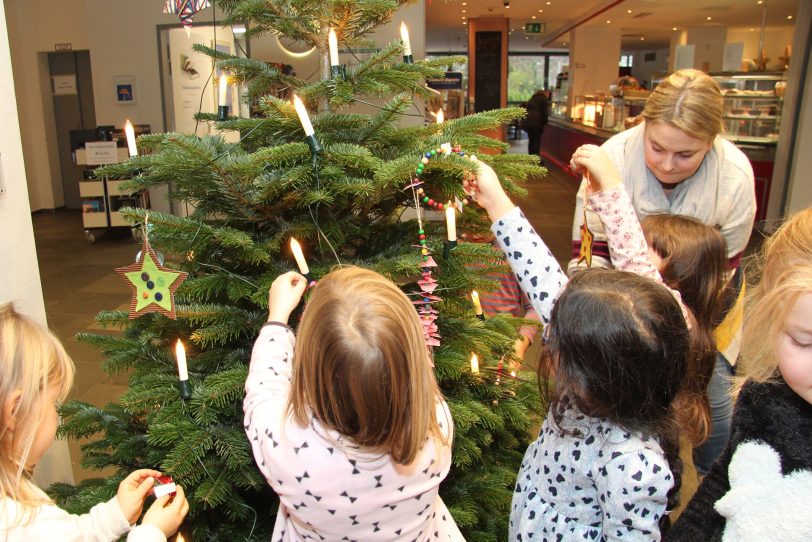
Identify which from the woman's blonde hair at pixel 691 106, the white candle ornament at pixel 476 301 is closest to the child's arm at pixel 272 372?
the white candle ornament at pixel 476 301

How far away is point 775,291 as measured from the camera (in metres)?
1.15

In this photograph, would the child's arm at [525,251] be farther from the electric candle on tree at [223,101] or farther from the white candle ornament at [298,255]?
the electric candle on tree at [223,101]

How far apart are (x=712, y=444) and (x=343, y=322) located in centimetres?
208

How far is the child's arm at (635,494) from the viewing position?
50.3 inches

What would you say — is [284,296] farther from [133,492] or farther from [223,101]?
[223,101]

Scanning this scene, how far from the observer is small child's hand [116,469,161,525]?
1386 mm

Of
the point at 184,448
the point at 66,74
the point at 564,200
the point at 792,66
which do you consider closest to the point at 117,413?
the point at 184,448

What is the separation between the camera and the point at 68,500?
5.81 feet

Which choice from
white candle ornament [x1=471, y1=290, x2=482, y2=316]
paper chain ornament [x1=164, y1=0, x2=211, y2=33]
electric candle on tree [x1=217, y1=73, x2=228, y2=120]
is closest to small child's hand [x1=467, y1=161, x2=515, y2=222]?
white candle ornament [x1=471, y1=290, x2=482, y2=316]

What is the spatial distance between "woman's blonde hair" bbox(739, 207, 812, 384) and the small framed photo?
944 cm

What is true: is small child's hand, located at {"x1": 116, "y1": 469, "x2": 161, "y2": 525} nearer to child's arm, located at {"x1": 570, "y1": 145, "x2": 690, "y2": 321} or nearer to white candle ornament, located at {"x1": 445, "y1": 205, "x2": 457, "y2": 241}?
white candle ornament, located at {"x1": 445, "y1": 205, "x2": 457, "y2": 241}

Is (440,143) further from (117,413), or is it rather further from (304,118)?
(117,413)

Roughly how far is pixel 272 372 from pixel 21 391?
0.49 metres

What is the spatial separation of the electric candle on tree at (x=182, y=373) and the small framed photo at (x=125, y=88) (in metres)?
8.86
